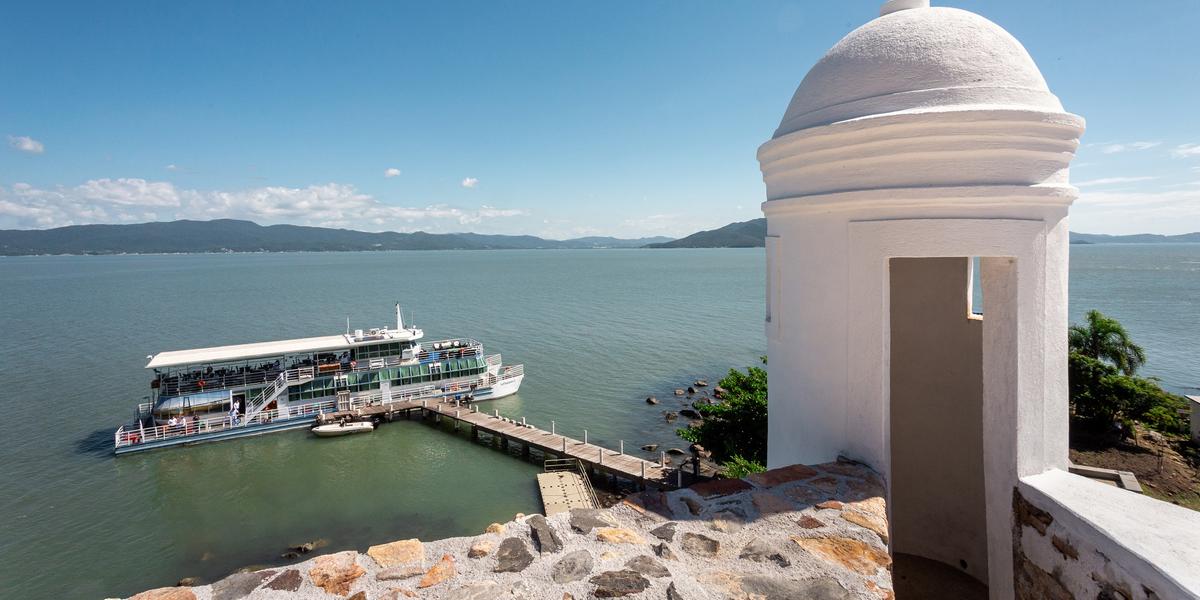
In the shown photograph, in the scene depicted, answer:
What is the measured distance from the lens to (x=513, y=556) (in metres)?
3.75

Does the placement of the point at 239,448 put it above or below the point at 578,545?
below

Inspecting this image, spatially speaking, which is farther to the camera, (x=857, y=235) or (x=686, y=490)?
(x=857, y=235)

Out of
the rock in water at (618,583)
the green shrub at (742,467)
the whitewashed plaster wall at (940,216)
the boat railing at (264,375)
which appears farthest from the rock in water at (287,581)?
the boat railing at (264,375)

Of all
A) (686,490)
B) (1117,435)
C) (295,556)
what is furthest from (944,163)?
(1117,435)

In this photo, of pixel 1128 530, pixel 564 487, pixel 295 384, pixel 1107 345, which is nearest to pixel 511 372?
pixel 295 384

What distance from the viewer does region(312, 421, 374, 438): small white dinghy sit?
1088 inches

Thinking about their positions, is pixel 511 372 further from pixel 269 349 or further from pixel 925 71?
pixel 925 71

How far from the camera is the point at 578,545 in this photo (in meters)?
3.87

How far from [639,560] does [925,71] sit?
4.81 metres

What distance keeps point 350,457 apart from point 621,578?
83.2 ft

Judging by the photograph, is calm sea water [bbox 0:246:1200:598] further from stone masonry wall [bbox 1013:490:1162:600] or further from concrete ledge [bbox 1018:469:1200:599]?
concrete ledge [bbox 1018:469:1200:599]

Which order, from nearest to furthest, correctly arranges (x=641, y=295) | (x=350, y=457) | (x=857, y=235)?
1. (x=857, y=235)
2. (x=350, y=457)
3. (x=641, y=295)

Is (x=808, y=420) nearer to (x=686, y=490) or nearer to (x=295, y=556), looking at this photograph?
(x=686, y=490)

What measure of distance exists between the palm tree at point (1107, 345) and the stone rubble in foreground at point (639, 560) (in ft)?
75.4
